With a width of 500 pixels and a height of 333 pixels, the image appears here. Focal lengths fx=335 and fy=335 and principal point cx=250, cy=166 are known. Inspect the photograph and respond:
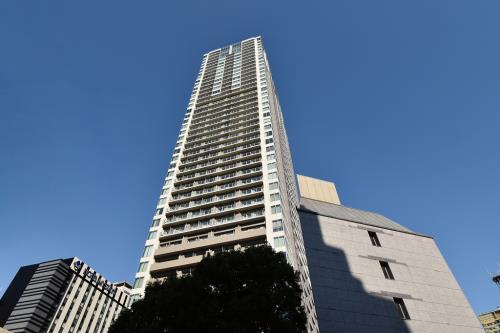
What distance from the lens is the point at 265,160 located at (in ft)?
178

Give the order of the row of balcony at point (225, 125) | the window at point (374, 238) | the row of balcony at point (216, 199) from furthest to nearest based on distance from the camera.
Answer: the row of balcony at point (225, 125) → the row of balcony at point (216, 199) → the window at point (374, 238)

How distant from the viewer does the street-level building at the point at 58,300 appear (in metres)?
61.7

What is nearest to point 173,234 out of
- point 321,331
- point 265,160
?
point 265,160

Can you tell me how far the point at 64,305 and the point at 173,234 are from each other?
3928 cm

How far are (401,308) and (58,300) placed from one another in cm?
6502

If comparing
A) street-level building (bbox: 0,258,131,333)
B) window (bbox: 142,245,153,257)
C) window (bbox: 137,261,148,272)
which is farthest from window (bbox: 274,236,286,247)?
street-level building (bbox: 0,258,131,333)

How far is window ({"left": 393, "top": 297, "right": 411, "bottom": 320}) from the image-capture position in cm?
3231

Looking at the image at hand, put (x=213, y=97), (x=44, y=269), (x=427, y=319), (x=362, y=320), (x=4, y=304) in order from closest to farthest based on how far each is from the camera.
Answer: (x=362, y=320), (x=427, y=319), (x=4, y=304), (x=44, y=269), (x=213, y=97)

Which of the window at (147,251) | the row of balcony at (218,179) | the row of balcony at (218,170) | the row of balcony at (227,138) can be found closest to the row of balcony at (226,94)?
the row of balcony at (227,138)

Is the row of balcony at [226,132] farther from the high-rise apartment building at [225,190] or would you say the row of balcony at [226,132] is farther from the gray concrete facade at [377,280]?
the gray concrete facade at [377,280]

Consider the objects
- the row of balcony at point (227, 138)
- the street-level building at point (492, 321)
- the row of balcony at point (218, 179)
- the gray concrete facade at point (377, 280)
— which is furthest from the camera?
the street-level building at point (492, 321)

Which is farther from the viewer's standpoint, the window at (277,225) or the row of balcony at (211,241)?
the row of balcony at (211,241)

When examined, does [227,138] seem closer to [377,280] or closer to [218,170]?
[218,170]

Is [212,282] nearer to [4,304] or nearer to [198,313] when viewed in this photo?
[198,313]
